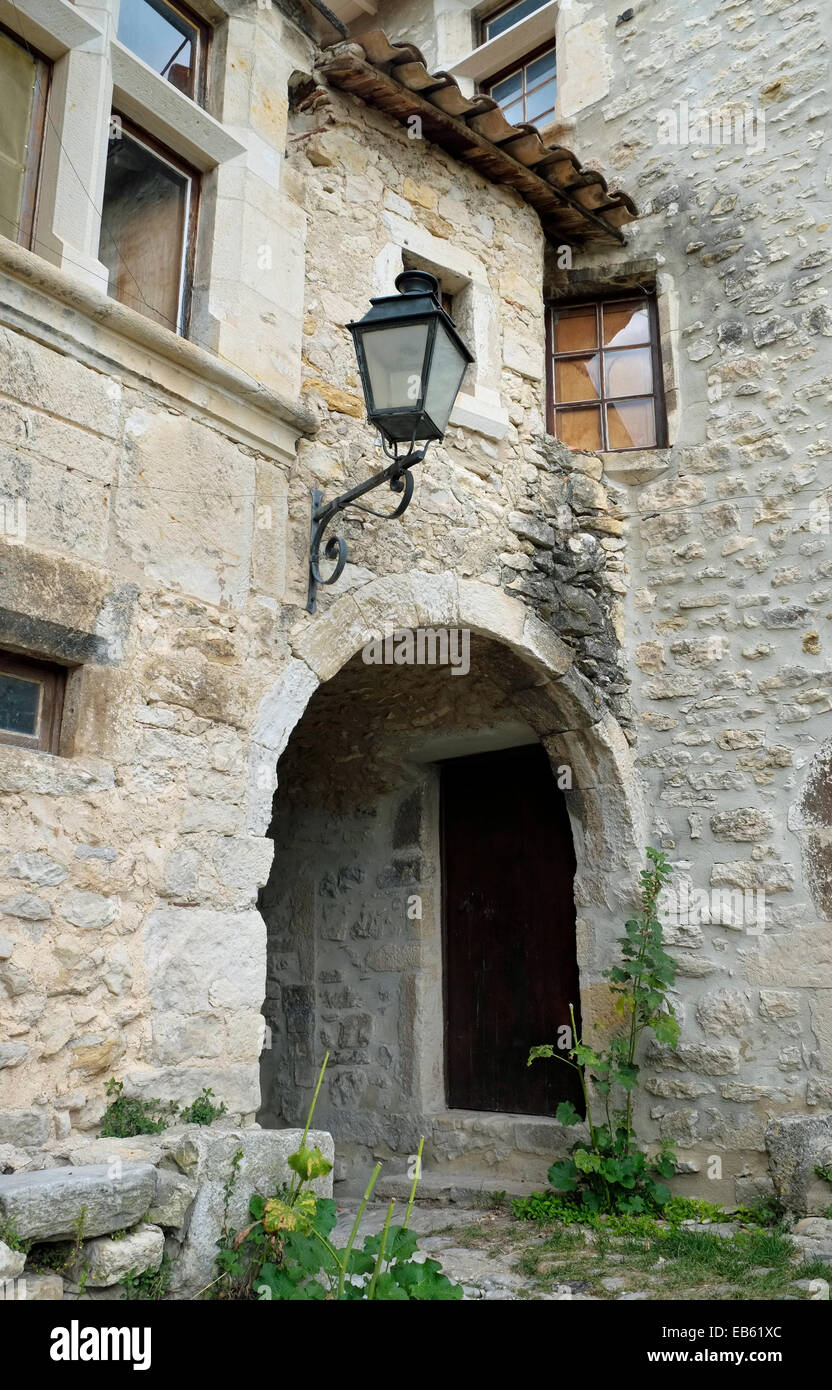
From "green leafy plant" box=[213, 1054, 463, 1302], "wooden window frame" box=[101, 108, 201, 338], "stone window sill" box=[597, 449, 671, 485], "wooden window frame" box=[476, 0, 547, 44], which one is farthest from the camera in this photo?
"wooden window frame" box=[476, 0, 547, 44]

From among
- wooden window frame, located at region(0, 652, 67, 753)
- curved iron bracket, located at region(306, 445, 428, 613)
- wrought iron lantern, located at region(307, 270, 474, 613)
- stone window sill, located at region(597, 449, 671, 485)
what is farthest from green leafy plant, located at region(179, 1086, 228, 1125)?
stone window sill, located at region(597, 449, 671, 485)

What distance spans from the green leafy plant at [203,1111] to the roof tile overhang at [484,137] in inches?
139

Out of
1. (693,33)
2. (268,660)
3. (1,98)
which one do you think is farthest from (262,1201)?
(693,33)

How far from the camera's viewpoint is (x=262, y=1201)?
9.07ft

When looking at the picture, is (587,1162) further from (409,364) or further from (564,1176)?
(409,364)

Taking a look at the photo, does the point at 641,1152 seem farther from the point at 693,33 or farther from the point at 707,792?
the point at 693,33

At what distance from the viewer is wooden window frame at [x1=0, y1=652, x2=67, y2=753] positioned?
298 cm

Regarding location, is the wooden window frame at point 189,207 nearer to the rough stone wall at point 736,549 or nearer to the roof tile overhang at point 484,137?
the roof tile overhang at point 484,137

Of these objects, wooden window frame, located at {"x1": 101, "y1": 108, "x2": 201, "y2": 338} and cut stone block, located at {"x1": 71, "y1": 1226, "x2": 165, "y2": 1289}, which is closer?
cut stone block, located at {"x1": 71, "y1": 1226, "x2": 165, "y2": 1289}

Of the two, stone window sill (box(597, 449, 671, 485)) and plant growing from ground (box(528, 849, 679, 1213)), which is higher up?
stone window sill (box(597, 449, 671, 485))

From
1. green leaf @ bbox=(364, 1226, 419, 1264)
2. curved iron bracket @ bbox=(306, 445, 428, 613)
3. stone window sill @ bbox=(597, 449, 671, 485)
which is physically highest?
stone window sill @ bbox=(597, 449, 671, 485)

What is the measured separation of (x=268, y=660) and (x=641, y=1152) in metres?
2.47

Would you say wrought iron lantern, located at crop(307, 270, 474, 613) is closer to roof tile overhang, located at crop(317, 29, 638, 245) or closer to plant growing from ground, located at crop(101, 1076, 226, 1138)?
roof tile overhang, located at crop(317, 29, 638, 245)

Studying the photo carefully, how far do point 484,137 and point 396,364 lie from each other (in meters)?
1.86
